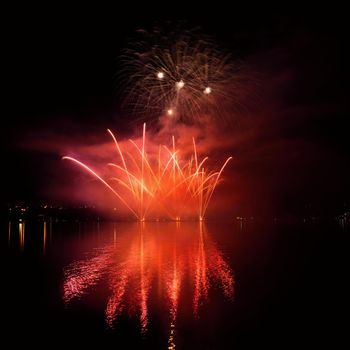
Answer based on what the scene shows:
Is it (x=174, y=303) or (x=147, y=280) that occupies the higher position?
(x=147, y=280)

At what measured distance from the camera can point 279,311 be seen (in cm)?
1301

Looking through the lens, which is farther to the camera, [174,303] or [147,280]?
[147,280]

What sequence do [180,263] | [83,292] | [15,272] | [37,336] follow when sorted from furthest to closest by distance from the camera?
1. [180,263]
2. [15,272]
3. [83,292]
4. [37,336]

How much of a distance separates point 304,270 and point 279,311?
9253mm

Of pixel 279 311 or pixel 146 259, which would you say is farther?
pixel 146 259

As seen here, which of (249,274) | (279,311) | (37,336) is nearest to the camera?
(37,336)

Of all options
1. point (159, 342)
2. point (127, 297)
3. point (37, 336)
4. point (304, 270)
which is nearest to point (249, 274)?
point (304, 270)

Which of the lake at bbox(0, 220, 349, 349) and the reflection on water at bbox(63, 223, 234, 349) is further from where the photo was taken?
the reflection on water at bbox(63, 223, 234, 349)

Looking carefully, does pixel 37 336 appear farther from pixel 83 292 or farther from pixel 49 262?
pixel 49 262

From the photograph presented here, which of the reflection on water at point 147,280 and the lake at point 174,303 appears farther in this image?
the reflection on water at point 147,280

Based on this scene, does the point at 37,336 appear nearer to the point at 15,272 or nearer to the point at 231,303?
the point at 231,303

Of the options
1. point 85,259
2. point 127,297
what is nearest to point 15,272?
point 85,259

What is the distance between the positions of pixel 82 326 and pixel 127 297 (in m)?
3.44

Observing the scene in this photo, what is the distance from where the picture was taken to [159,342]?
32.4 feet
